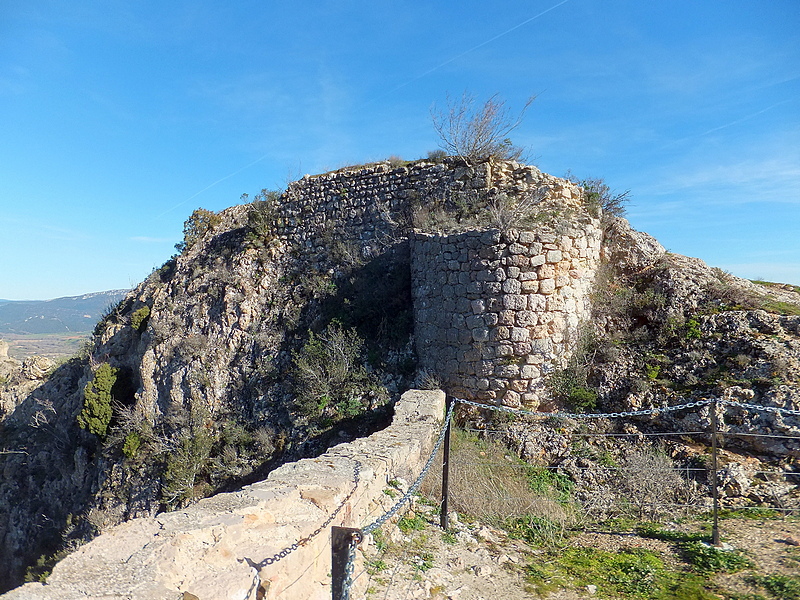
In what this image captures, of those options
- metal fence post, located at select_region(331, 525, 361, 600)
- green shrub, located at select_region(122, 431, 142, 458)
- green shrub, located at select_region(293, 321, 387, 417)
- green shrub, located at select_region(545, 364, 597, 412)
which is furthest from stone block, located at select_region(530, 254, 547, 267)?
green shrub, located at select_region(122, 431, 142, 458)

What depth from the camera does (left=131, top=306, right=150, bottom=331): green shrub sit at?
1230cm

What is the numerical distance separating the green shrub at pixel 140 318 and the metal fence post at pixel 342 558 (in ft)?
38.7

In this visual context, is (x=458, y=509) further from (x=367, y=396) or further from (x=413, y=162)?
(x=413, y=162)

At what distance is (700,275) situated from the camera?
842 centimetres

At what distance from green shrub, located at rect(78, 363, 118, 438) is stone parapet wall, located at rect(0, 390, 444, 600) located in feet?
28.9

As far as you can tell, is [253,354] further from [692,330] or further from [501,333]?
[692,330]

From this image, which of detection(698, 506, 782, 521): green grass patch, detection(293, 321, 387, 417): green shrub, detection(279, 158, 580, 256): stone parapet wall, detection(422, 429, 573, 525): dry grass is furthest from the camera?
detection(279, 158, 580, 256): stone parapet wall

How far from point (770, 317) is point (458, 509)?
18.6 ft

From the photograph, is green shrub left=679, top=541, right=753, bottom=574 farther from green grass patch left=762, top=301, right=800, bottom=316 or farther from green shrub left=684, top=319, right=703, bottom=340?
green grass patch left=762, top=301, right=800, bottom=316

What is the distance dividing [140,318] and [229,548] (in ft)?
36.3

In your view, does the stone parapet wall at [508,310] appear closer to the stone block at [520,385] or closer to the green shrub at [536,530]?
the stone block at [520,385]

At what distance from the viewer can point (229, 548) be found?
2906 millimetres

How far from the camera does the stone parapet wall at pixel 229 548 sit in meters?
2.44

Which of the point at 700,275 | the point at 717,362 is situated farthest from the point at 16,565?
the point at 700,275
